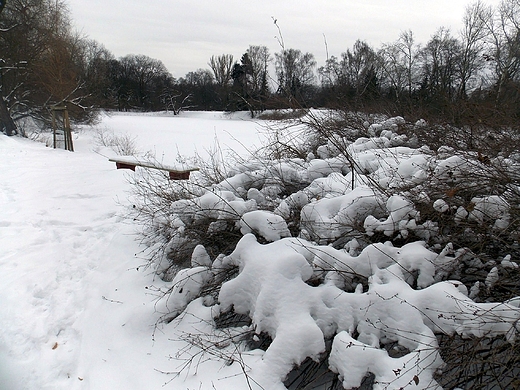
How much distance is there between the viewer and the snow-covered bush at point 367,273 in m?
2.02

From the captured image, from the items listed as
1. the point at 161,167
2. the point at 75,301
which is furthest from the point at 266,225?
the point at 161,167

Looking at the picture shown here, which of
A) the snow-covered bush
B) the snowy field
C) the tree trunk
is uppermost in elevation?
the tree trunk

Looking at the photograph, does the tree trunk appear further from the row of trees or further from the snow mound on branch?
the snow mound on branch

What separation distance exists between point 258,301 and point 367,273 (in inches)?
32.6

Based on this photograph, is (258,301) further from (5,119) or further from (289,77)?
(5,119)

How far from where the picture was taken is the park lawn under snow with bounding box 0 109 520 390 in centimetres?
212

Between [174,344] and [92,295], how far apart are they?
1.17 meters

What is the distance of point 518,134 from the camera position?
346 centimetres

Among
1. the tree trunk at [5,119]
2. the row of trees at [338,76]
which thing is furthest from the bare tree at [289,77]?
the tree trunk at [5,119]

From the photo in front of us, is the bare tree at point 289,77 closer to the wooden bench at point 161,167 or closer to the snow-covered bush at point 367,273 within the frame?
the snow-covered bush at point 367,273

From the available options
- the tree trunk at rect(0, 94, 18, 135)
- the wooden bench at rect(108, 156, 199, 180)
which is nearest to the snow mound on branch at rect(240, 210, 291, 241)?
the wooden bench at rect(108, 156, 199, 180)

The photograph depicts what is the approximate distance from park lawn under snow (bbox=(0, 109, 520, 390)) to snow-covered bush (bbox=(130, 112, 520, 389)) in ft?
0.04

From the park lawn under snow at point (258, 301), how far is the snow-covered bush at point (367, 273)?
1 centimetres

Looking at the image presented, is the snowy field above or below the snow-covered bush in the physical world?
below
